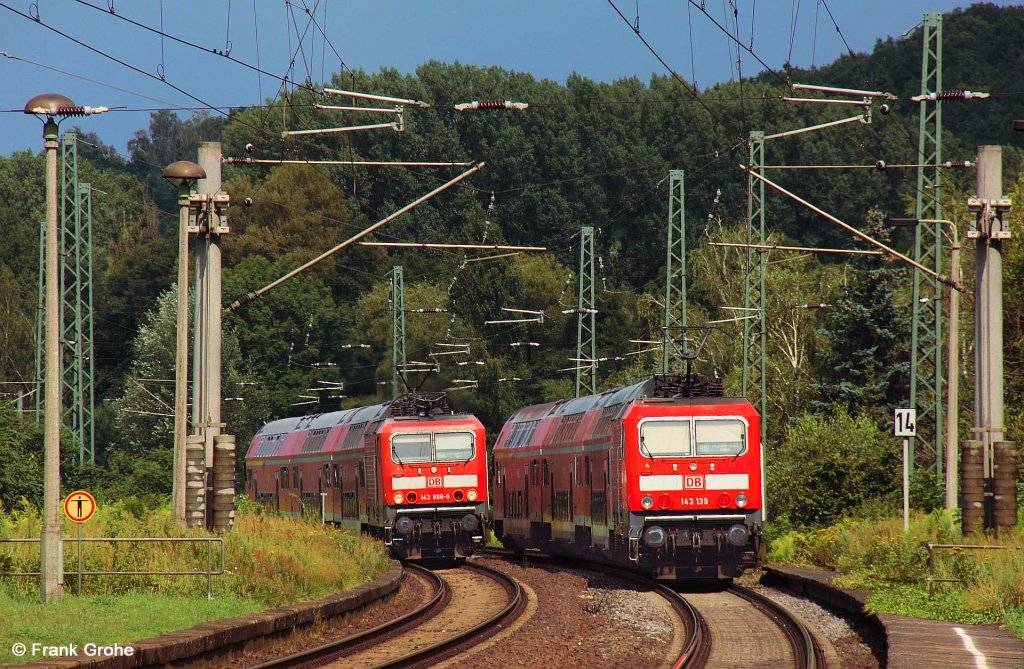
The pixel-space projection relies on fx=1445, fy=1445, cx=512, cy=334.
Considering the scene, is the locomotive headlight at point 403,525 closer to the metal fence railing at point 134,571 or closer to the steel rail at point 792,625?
the steel rail at point 792,625

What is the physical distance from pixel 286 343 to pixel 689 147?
1182 inches

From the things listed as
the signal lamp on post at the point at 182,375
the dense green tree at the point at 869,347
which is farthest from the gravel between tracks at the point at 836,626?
the dense green tree at the point at 869,347

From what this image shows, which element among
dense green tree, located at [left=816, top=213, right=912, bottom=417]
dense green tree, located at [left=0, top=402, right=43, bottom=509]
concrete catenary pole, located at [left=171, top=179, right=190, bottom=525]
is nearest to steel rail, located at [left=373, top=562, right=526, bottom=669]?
concrete catenary pole, located at [left=171, top=179, right=190, bottom=525]

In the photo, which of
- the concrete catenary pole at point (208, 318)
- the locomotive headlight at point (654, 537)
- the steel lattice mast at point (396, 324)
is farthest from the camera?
the steel lattice mast at point (396, 324)

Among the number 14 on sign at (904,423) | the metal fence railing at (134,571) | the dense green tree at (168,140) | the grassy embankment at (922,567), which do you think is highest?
the dense green tree at (168,140)

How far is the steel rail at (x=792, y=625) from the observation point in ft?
53.2

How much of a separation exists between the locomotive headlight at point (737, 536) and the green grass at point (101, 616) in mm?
9410

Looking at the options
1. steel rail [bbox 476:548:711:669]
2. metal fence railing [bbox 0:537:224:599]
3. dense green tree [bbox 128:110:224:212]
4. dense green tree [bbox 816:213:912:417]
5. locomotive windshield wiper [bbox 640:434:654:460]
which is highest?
dense green tree [bbox 128:110:224:212]

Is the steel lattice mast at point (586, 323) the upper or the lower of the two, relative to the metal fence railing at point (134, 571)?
upper

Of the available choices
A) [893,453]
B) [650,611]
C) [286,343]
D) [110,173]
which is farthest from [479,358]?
[650,611]

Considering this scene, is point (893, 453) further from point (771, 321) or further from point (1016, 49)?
point (1016, 49)

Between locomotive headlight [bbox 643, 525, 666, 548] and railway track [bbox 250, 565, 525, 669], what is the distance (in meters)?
2.35

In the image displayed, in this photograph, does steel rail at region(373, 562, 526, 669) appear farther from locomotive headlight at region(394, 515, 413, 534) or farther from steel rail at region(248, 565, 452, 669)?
locomotive headlight at region(394, 515, 413, 534)

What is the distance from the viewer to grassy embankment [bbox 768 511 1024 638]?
18281 millimetres
